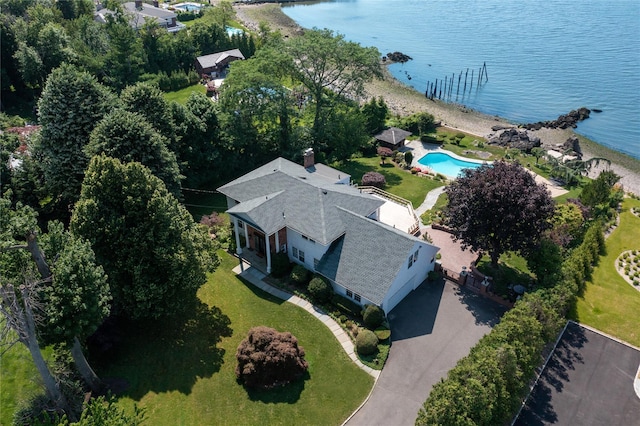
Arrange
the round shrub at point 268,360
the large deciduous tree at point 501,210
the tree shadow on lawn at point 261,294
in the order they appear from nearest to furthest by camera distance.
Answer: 1. the round shrub at point 268,360
2. the large deciduous tree at point 501,210
3. the tree shadow on lawn at point 261,294

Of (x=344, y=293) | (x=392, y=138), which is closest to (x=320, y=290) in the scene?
(x=344, y=293)

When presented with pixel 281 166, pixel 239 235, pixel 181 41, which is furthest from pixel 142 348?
pixel 181 41

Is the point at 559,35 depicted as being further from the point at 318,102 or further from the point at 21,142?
the point at 21,142

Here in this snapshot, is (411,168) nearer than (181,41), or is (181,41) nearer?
(411,168)

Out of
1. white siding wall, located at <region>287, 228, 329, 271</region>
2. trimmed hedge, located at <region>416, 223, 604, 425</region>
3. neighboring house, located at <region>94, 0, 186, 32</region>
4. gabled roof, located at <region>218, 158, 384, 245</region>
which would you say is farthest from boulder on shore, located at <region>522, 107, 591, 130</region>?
neighboring house, located at <region>94, 0, 186, 32</region>

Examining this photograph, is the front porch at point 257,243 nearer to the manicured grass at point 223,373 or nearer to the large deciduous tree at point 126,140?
the manicured grass at point 223,373

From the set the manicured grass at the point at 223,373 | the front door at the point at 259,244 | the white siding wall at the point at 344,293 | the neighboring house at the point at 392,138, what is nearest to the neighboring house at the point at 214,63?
the neighboring house at the point at 392,138
